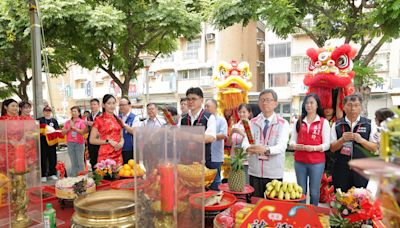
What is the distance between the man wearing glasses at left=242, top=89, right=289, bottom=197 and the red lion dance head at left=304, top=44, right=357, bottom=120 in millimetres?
1659

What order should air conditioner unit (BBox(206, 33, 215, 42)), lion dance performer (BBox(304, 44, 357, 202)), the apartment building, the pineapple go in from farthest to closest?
air conditioner unit (BBox(206, 33, 215, 42)) < the apartment building < lion dance performer (BBox(304, 44, 357, 202)) < the pineapple

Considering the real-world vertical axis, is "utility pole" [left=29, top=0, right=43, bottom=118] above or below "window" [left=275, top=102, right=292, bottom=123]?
above

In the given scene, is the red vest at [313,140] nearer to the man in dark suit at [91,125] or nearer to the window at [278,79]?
the man in dark suit at [91,125]

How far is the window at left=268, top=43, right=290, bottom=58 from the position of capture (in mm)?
16656

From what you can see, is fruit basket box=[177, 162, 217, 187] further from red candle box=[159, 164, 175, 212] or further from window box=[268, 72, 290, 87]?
window box=[268, 72, 290, 87]

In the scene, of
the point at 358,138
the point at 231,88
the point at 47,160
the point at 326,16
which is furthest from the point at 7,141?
the point at 326,16

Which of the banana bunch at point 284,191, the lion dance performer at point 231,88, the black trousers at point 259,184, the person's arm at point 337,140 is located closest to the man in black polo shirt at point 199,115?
the black trousers at point 259,184

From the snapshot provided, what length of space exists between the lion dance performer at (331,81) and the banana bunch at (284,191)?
226 cm

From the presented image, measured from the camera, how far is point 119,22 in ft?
19.3

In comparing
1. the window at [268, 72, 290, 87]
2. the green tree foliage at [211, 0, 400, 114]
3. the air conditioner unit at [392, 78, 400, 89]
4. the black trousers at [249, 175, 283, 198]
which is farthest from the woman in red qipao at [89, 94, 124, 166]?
the window at [268, 72, 290, 87]

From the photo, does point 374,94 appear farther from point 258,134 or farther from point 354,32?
point 258,134

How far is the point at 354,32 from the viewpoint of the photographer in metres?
4.80

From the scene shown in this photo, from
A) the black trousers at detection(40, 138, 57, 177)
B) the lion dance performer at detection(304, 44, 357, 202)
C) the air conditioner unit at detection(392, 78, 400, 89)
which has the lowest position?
the black trousers at detection(40, 138, 57, 177)

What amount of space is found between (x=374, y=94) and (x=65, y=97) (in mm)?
23717
